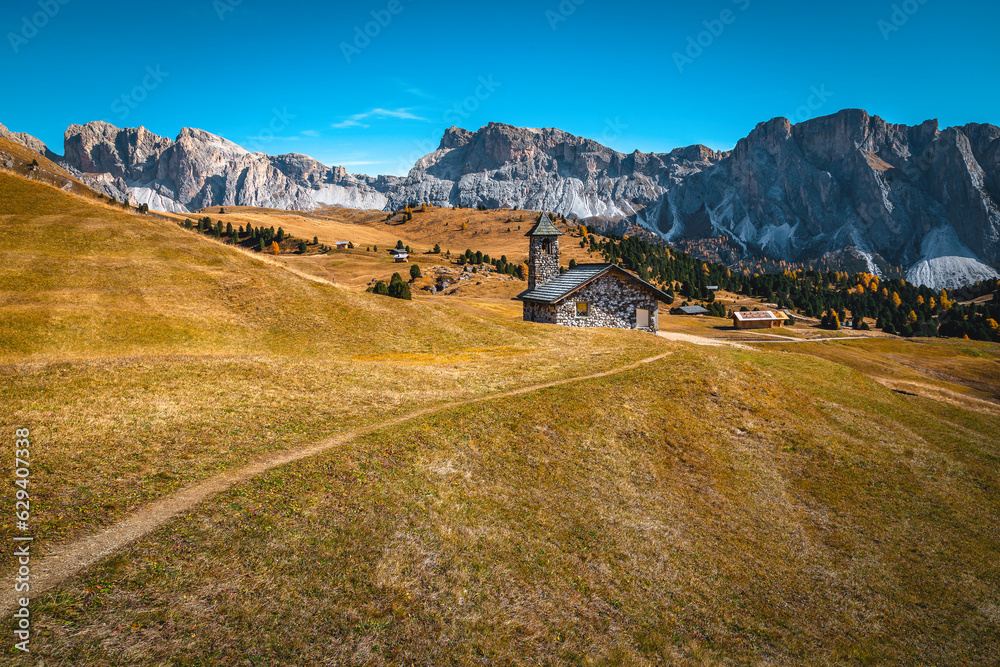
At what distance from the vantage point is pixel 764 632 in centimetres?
1333

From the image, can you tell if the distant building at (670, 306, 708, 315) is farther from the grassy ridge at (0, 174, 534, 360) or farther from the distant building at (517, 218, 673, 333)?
the grassy ridge at (0, 174, 534, 360)

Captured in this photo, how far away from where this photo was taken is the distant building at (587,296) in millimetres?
48281

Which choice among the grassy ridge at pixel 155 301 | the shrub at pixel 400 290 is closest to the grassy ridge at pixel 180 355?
the grassy ridge at pixel 155 301

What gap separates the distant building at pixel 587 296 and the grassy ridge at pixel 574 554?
23.1 metres

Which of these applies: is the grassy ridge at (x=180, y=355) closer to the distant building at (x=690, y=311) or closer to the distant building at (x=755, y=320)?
the distant building at (x=755, y=320)

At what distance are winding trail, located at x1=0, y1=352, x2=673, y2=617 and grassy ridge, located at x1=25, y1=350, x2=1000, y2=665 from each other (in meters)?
0.45

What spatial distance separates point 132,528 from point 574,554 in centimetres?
1088

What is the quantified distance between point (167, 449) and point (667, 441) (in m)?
18.5

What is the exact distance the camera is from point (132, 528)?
11.6m

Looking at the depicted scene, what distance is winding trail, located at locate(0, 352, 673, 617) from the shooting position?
32.1ft

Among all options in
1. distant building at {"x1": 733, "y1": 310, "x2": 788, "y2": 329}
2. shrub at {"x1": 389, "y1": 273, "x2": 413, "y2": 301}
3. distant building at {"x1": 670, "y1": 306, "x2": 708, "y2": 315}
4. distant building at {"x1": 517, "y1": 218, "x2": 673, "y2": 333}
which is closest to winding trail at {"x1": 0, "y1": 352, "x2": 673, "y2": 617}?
shrub at {"x1": 389, "y1": 273, "x2": 413, "y2": 301}

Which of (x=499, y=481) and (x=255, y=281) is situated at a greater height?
(x=255, y=281)

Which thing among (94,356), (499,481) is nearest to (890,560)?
(499,481)

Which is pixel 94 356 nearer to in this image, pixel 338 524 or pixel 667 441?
pixel 338 524
